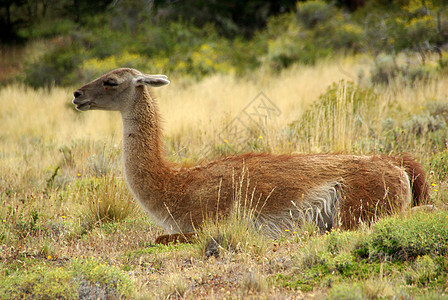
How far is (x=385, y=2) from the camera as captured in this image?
22953 millimetres

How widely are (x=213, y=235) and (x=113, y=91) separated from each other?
221cm

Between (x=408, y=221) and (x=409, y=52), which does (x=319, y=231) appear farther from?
(x=409, y=52)

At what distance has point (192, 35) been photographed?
22141 millimetres

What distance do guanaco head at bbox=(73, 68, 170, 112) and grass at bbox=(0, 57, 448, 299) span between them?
648mm

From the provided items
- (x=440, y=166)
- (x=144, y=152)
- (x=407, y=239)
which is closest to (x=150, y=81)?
(x=144, y=152)

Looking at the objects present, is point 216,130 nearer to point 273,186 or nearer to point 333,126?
point 333,126

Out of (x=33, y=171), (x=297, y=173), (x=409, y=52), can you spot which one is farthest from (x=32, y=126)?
(x=409, y=52)

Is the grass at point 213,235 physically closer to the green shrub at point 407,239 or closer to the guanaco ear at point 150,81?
the green shrub at point 407,239

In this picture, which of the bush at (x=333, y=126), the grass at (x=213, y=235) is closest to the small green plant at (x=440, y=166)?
the grass at (x=213, y=235)

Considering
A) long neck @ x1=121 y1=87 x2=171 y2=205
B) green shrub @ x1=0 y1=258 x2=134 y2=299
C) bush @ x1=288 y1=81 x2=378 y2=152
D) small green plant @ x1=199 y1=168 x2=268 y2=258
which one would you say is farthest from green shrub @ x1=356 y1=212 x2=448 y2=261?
bush @ x1=288 y1=81 x2=378 y2=152

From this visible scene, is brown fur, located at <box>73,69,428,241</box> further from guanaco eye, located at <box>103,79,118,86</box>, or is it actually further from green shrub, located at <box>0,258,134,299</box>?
green shrub, located at <box>0,258,134,299</box>

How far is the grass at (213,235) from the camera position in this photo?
13.4 feet

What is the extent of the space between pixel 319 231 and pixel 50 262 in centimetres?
285

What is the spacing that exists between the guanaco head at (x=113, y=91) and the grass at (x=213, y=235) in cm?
65
